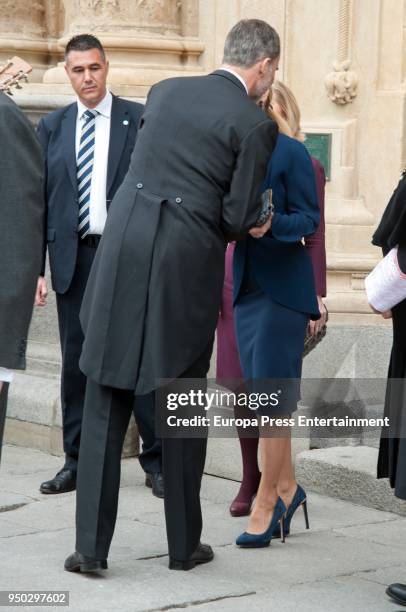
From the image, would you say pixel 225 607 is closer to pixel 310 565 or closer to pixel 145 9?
pixel 310 565

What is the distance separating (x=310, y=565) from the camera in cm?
523

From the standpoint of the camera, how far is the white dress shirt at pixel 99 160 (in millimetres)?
6395

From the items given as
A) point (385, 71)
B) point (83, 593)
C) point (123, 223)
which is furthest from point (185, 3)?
point (83, 593)

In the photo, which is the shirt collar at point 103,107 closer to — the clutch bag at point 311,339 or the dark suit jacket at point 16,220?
the clutch bag at point 311,339

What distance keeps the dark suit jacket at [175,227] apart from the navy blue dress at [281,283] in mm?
476

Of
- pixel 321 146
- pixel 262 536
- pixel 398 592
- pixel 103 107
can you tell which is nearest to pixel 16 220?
pixel 398 592

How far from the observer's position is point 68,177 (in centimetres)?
644

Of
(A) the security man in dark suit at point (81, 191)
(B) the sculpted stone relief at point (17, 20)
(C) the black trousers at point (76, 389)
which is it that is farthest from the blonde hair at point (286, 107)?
(B) the sculpted stone relief at point (17, 20)

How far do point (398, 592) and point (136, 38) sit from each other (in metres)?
4.22

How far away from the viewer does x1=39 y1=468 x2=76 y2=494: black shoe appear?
6387mm

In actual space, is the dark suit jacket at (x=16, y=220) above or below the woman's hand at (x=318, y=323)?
above

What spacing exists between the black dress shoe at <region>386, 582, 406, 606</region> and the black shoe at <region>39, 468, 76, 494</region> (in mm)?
2039

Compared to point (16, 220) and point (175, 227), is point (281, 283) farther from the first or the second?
point (16, 220)

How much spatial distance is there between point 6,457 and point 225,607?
9.07ft
